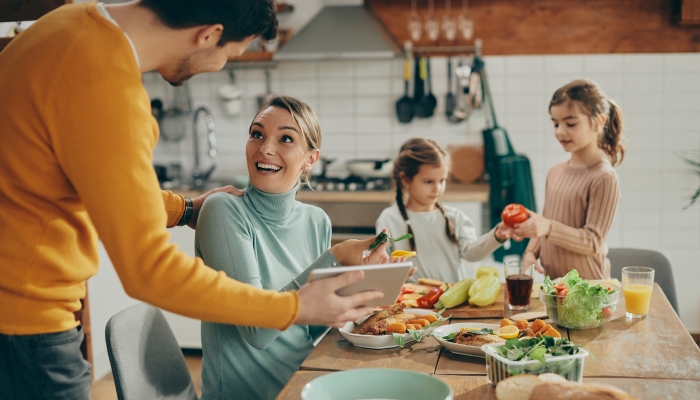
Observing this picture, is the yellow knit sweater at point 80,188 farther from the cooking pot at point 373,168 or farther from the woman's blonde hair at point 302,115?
the cooking pot at point 373,168

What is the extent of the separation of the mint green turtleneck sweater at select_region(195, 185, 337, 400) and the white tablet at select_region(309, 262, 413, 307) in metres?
0.37

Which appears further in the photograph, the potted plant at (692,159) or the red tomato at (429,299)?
the potted plant at (692,159)

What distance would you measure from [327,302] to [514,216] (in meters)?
1.32

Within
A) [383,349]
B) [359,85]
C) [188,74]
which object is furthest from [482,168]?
[188,74]

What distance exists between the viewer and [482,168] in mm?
4129

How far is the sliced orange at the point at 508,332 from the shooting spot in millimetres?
1488

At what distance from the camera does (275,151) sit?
1766 millimetres

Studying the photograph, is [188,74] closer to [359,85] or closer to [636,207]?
[359,85]

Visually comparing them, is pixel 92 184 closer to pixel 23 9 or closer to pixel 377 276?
pixel 377 276

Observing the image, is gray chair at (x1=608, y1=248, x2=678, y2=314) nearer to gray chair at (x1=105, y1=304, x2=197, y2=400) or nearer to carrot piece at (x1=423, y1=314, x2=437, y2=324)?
carrot piece at (x1=423, y1=314, x2=437, y2=324)

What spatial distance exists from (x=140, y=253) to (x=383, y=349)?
0.75m

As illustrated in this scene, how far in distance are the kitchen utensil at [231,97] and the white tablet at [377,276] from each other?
323 centimetres

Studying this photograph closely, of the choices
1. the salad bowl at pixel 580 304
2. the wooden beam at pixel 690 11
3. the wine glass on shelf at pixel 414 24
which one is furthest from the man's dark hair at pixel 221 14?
the wooden beam at pixel 690 11

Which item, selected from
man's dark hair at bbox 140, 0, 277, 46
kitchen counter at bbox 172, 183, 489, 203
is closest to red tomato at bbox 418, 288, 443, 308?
man's dark hair at bbox 140, 0, 277, 46
